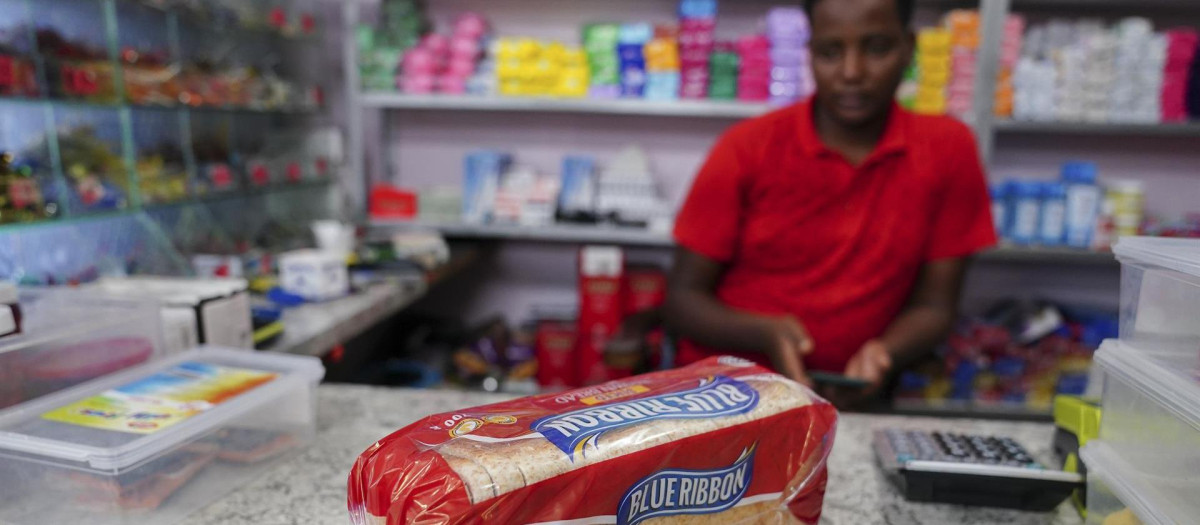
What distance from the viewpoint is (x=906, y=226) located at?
156cm

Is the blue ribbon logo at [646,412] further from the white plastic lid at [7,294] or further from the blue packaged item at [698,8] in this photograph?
the blue packaged item at [698,8]

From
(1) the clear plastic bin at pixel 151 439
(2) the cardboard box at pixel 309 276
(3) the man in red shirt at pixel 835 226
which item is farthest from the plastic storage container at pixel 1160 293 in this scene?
(2) the cardboard box at pixel 309 276

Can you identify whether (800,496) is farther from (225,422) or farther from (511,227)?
(511,227)

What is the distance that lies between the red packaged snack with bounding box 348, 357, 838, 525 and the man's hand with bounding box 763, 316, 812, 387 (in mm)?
627

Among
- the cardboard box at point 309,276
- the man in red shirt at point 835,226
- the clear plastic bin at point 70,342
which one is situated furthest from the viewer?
the cardboard box at point 309,276

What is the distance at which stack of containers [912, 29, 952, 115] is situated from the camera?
8.25ft

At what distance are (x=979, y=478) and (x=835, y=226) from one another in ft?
2.91

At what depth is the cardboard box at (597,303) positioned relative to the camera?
2.68m

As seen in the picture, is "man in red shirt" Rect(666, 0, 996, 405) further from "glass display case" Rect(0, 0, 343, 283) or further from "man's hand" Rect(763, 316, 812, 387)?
"glass display case" Rect(0, 0, 343, 283)

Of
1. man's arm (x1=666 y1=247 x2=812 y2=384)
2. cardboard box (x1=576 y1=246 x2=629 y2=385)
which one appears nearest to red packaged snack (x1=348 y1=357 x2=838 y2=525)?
man's arm (x1=666 y1=247 x2=812 y2=384)

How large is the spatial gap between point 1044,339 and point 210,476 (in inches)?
115

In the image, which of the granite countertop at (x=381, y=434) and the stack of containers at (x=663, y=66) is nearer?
the granite countertop at (x=381, y=434)

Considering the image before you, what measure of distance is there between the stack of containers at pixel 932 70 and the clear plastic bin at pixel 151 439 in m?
2.44

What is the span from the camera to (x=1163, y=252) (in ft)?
1.94
